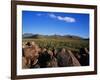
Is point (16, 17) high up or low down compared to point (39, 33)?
up

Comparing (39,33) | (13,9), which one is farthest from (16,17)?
(39,33)

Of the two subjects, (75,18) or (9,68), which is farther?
(75,18)

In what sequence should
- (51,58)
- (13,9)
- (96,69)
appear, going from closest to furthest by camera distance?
(13,9) → (51,58) → (96,69)

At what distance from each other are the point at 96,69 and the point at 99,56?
5.6 inches

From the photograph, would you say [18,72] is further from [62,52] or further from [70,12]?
[70,12]

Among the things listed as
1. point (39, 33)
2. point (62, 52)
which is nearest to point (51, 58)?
point (62, 52)

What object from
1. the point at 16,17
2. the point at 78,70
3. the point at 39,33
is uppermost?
the point at 16,17

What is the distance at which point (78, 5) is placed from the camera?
2.13 metres

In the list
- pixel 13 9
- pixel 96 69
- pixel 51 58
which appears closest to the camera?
pixel 13 9

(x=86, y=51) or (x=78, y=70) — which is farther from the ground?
(x=86, y=51)

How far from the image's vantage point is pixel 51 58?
206cm

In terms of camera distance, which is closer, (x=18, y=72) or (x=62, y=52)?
(x=18, y=72)

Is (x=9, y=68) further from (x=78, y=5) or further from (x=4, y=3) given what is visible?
(x=78, y=5)

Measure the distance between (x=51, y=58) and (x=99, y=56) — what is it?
1.77 feet
